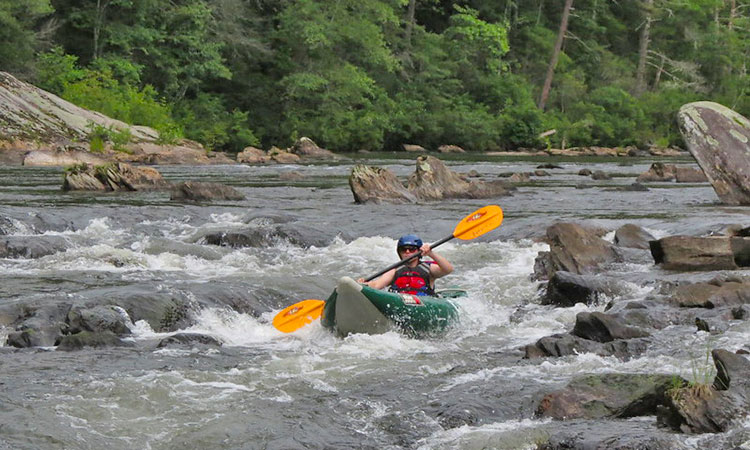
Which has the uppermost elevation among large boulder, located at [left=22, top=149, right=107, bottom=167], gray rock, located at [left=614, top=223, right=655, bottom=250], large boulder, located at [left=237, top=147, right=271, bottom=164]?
gray rock, located at [left=614, top=223, right=655, bottom=250]

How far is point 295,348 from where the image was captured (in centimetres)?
752

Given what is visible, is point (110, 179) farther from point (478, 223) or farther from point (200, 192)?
point (478, 223)

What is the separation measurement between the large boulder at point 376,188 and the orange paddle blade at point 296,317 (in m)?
7.80

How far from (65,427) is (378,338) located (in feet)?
8.93

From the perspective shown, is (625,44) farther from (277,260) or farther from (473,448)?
(473,448)

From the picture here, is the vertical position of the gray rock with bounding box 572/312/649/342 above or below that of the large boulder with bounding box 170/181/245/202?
above

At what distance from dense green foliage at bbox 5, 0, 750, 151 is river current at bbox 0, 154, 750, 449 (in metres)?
14.9

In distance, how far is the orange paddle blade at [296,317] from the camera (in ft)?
26.5

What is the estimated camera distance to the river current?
546 centimetres

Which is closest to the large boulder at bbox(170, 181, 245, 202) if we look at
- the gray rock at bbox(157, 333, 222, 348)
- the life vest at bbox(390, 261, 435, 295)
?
the life vest at bbox(390, 261, 435, 295)

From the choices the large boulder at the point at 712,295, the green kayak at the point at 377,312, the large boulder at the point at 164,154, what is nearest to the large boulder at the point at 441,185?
the large boulder at the point at 712,295

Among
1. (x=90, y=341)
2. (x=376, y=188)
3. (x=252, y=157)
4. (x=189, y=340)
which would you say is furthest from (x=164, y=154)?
(x=90, y=341)

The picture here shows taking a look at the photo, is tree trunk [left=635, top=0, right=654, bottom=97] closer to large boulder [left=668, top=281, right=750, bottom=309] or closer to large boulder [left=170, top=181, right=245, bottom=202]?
large boulder [left=170, top=181, right=245, bottom=202]

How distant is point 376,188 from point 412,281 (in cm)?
774
